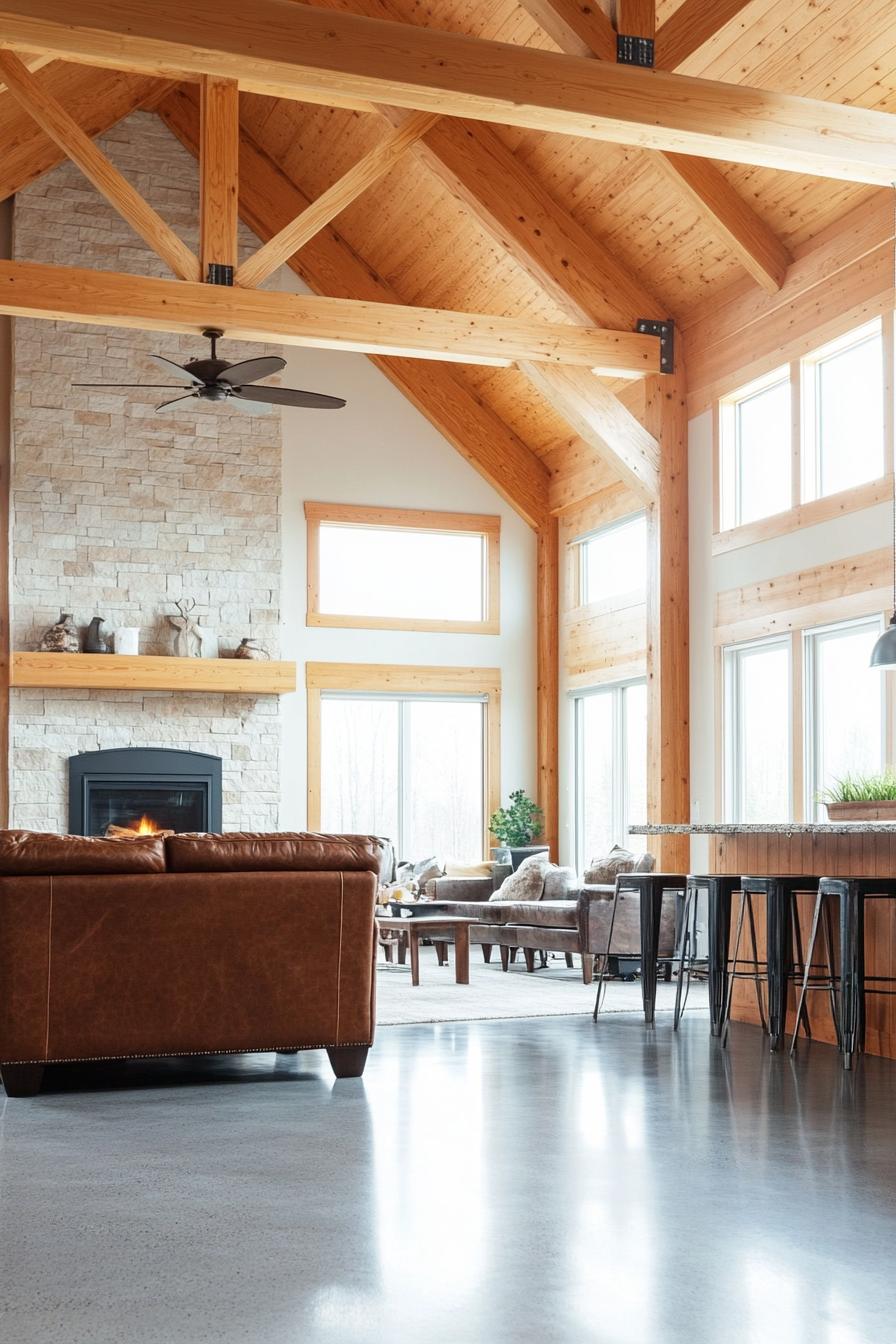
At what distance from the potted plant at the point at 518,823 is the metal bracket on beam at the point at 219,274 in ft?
18.2

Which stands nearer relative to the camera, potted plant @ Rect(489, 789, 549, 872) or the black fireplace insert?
the black fireplace insert

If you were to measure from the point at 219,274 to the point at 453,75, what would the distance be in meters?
3.64

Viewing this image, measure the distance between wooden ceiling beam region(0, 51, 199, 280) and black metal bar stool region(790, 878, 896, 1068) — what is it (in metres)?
5.68

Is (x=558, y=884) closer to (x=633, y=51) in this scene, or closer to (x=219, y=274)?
(x=219, y=274)

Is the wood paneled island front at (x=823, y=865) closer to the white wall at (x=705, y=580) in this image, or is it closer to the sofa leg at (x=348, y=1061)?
the sofa leg at (x=348, y=1061)

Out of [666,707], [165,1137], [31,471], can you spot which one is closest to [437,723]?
[666,707]

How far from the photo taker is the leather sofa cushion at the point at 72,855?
4676 mm

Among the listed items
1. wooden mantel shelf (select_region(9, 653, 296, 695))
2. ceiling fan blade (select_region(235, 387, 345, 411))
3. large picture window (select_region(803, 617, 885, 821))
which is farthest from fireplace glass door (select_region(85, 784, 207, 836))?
large picture window (select_region(803, 617, 885, 821))

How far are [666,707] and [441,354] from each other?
2.91m

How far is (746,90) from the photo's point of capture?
19.9 feet

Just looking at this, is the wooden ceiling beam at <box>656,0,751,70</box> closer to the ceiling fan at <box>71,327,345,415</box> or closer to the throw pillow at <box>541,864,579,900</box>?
the ceiling fan at <box>71,327,345,415</box>

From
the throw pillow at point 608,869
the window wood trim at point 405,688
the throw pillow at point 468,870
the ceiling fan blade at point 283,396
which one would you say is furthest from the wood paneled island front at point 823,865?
the window wood trim at point 405,688

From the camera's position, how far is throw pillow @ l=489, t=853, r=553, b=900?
980 cm

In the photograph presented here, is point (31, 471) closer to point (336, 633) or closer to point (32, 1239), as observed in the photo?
point (336, 633)
